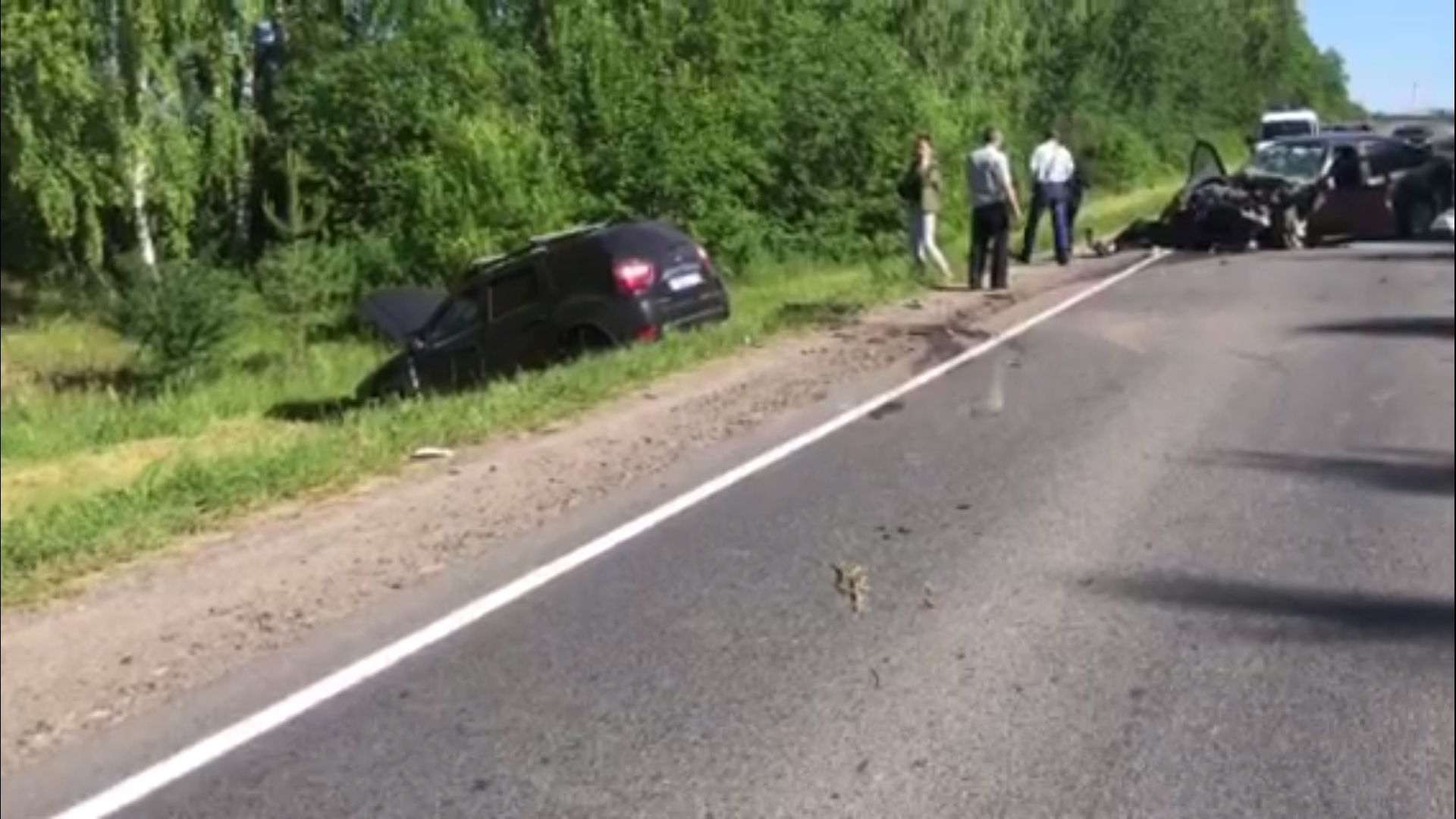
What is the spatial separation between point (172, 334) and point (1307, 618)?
3.99 metres

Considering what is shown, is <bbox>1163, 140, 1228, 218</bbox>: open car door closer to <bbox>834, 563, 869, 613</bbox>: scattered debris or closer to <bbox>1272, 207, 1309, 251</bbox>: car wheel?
<bbox>834, 563, 869, 613</bbox>: scattered debris

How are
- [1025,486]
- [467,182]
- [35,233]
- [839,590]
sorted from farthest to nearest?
[1025,486], [839,590], [35,233], [467,182]

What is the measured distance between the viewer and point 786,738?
615 cm

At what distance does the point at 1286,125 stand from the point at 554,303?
3.04 meters

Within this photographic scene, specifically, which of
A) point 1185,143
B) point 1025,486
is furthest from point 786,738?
point 1025,486

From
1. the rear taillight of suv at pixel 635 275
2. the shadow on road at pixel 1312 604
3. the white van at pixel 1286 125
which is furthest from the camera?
the shadow on road at pixel 1312 604

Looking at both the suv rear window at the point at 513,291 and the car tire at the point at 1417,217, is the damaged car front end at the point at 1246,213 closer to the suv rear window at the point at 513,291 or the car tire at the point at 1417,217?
the car tire at the point at 1417,217

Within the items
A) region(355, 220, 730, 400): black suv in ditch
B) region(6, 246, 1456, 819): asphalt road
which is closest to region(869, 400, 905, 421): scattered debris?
region(6, 246, 1456, 819): asphalt road

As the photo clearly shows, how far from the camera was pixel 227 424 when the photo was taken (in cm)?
1363

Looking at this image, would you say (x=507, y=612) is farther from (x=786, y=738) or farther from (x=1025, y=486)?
(x=1025, y=486)

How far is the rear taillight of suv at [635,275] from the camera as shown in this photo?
521cm

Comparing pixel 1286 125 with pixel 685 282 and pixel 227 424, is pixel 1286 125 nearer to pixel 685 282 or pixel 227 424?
pixel 685 282

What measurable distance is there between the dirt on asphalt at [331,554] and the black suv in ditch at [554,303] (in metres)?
1.46

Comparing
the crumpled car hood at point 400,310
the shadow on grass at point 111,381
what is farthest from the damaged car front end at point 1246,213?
the crumpled car hood at point 400,310
